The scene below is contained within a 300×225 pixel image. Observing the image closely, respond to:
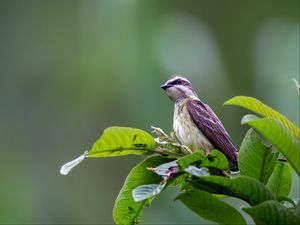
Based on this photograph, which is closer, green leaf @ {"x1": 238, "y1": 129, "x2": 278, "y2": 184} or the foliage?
the foliage

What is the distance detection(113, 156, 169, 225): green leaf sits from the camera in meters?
3.54

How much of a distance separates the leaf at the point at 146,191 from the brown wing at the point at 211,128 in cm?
221

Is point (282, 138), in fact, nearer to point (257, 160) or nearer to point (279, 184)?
point (257, 160)

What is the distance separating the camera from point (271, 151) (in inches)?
137

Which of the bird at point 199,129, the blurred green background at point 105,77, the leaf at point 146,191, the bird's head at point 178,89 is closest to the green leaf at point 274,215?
the leaf at point 146,191

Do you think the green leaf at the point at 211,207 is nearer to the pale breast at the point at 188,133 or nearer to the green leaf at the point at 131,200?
the green leaf at the point at 131,200

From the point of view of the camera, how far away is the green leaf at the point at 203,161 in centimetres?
336

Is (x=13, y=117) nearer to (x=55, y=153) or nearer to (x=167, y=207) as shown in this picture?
(x=55, y=153)

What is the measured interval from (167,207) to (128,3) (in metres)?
3.02

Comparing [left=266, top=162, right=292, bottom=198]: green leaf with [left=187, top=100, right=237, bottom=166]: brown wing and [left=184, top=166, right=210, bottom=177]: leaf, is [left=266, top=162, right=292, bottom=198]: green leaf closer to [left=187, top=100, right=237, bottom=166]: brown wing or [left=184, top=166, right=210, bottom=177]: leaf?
[left=184, top=166, right=210, bottom=177]: leaf

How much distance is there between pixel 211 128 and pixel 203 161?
254cm

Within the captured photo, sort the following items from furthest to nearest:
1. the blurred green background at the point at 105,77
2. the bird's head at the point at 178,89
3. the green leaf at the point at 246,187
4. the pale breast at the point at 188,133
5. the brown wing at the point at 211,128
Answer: the blurred green background at the point at 105,77 < the bird's head at the point at 178,89 < the pale breast at the point at 188,133 < the brown wing at the point at 211,128 < the green leaf at the point at 246,187

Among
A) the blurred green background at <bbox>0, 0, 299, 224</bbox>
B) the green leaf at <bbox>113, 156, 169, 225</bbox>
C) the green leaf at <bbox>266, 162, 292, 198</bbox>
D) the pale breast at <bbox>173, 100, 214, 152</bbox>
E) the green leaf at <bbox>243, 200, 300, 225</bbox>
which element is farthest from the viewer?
the blurred green background at <bbox>0, 0, 299, 224</bbox>

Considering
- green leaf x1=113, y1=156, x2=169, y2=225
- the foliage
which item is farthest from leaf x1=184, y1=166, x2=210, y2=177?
green leaf x1=113, y1=156, x2=169, y2=225
